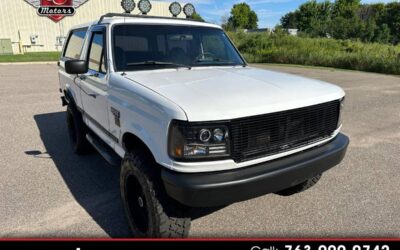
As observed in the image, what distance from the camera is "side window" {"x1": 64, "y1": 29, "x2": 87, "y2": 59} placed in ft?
15.1

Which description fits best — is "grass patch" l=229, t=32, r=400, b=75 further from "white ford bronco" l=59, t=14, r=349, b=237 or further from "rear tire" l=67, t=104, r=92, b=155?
"rear tire" l=67, t=104, r=92, b=155

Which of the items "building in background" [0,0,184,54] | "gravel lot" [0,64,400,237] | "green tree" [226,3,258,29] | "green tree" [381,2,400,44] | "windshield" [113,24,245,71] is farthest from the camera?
"green tree" [226,3,258,29]

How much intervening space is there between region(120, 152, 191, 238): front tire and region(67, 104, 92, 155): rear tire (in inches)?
87.8

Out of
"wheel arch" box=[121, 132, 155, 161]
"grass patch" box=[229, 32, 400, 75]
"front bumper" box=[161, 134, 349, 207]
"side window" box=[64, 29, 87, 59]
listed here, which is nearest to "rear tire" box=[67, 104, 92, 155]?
"side window" box=[64, 29, 87, 59]

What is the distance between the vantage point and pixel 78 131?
15.8 feet

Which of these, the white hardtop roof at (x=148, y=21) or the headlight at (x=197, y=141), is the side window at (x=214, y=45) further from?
the headlight at (x=197, y=141)

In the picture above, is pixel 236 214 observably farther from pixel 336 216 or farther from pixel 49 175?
pixel 49 175

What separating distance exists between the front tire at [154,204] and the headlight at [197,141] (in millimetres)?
371

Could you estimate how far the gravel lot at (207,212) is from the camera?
308 cm

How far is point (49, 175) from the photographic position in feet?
14.1

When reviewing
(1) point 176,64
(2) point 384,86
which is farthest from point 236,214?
(2) point 384,86

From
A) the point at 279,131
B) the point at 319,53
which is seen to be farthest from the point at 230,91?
the point at 319,53

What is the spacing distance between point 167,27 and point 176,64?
55 centimetres

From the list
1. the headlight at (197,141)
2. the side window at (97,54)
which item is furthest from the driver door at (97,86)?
the headlight at (197,141)
